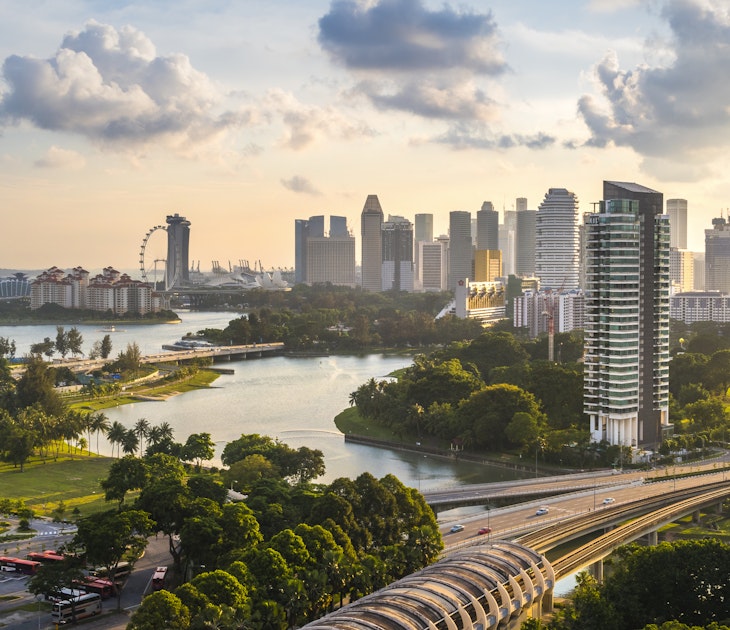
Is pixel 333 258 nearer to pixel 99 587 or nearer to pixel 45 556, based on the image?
pixel 45 556

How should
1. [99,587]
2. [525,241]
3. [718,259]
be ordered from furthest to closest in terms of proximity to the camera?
1. [525,241]
2. [718,259]
3. [99,587]

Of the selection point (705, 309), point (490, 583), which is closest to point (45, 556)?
point (490, 583)

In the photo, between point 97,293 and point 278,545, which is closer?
point 278,545

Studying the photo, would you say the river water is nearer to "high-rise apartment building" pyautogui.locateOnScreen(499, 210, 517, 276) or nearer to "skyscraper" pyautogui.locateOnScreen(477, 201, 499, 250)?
"skyscraper" pyautogui.locateOnScreen(477, 201, 499, 250)

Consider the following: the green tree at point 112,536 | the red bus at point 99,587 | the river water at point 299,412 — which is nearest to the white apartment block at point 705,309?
the river water at point 299,412

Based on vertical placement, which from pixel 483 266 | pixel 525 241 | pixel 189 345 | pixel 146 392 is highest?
pixel 525 241

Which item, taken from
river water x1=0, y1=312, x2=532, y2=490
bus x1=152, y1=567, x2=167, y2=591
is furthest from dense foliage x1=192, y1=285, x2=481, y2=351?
bus x1=152, y1=567, x2=167, y2=591

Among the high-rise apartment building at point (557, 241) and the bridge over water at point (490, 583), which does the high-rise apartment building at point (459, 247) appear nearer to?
the high-rise apartment building at point (557, 241)
